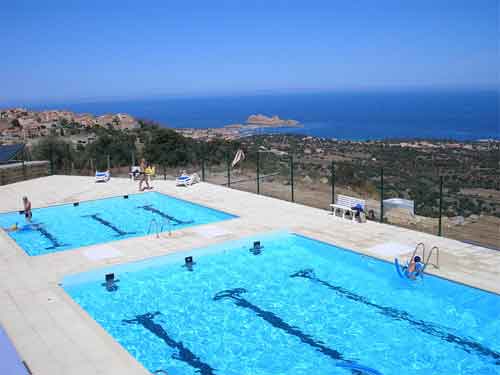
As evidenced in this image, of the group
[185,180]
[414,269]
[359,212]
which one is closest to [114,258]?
A: [414,269]

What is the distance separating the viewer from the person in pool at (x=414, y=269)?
9.03m

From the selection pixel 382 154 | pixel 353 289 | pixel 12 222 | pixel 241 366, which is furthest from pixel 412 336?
pixel 382 154

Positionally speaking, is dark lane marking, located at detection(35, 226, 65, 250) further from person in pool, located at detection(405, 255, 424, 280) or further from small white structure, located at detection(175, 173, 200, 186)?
person in pool, located at detection(405, 255, 424, 280)

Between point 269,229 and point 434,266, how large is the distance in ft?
13.5

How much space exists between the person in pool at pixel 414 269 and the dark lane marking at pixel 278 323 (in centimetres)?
261

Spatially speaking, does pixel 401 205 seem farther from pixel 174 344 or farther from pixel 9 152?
pixel 9 152

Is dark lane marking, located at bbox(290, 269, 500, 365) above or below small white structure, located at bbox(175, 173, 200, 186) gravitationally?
below

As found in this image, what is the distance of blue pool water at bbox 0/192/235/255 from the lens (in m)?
12.5

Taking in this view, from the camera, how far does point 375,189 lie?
17.4 metres

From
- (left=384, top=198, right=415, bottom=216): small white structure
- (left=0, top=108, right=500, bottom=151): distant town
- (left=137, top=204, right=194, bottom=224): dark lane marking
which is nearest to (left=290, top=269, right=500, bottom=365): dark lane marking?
(left=384, top=198, right=415, bottom=216): small white structure

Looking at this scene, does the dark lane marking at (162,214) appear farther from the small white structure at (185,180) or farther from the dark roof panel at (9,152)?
the dark roof panel at (9,152)

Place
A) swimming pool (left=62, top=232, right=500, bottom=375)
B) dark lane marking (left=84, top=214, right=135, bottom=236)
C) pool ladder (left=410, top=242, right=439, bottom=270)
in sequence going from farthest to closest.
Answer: dark lane marking (left=84, top=214, right=135, bottom=236) < pool ladder (left=410, top=242, right=439, bottom=270) < swimming pool (left=62, top=232, right=500, bottom=375)

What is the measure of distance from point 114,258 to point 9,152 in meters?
12.4

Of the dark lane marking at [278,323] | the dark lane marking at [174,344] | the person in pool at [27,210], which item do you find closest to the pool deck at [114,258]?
the dark lane marking at [174,344]
